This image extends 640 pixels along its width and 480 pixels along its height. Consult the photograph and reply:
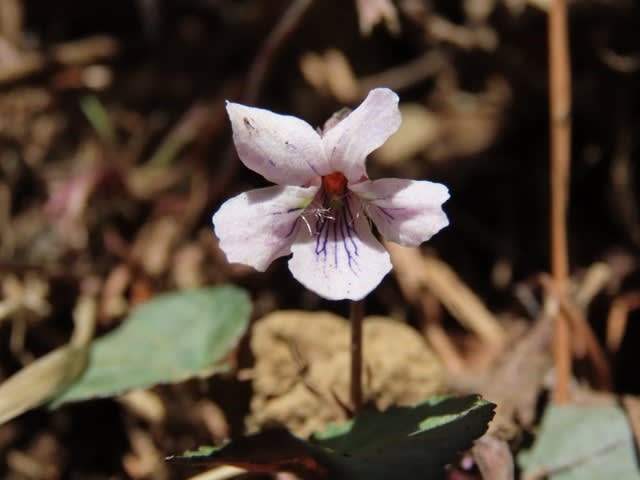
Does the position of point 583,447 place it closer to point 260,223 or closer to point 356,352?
point 356,352

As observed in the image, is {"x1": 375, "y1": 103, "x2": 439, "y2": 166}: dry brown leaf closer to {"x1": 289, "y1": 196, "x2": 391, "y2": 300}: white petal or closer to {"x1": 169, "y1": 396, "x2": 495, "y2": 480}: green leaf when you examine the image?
{"x1": 289, "y1": 196, "x2": 391, "y2": 300}: white petal

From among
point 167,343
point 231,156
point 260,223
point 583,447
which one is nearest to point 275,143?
point 260,223

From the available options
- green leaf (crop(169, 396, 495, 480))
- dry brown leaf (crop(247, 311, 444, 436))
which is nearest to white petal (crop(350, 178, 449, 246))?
green leaf (crop(169, 396, 495, 480))

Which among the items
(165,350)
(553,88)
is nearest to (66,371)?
(165,350)

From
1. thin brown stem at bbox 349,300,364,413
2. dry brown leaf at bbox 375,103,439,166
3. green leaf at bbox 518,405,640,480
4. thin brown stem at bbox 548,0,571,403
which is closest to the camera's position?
thin brown stem at bbox 349,300,364,413

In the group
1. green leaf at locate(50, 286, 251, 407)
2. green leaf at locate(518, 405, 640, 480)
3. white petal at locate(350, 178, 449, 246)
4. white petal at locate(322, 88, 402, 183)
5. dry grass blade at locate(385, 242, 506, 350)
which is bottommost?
green leaf at locate(518, 405, 640, 480)

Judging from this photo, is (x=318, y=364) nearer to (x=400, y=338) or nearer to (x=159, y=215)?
(x=400, y=338)

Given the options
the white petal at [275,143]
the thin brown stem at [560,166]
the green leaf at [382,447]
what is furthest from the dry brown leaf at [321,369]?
the white petal at [275,143]
